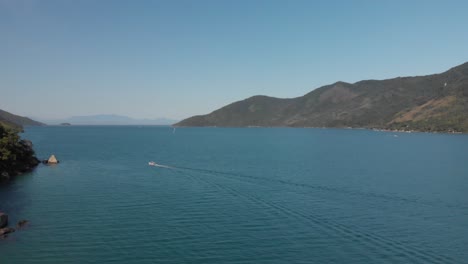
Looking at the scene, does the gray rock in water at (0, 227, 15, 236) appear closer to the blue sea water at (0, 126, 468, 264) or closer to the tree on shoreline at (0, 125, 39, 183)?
the blue sea water at (0, 126, 468, 264)

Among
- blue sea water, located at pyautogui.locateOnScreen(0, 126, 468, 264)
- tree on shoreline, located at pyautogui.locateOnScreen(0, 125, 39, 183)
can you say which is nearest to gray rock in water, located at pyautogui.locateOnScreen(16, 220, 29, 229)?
blue sea water, located at pyautogui.locateOnScreen(0, 126, 468, 264)

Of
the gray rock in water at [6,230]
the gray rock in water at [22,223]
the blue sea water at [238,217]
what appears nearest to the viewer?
the blue sea water at [238,217]

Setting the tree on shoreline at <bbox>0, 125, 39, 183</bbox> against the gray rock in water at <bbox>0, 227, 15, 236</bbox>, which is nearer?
the gray rock in water at <bbox>0, 227, 15, 236</bbox>

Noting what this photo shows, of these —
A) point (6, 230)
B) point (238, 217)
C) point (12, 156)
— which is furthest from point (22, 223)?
point (12, 156)

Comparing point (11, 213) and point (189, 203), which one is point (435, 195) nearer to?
point (189, 203)

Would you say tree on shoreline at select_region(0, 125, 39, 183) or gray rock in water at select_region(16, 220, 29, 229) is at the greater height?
tree on shoreline at select_region(0, 125, 39, 183)

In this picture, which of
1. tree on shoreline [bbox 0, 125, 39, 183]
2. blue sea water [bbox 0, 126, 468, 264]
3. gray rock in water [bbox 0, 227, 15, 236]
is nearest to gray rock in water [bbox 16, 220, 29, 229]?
blue sea water [bbox 0, 126, 468, 264]

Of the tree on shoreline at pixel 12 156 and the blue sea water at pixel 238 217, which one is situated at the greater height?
the tree on shoreline at pixel 12 156

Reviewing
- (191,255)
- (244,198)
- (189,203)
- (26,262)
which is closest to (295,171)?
(244,198)

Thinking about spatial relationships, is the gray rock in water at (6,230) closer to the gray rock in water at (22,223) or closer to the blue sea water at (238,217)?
the gray rock in water at (22,223)

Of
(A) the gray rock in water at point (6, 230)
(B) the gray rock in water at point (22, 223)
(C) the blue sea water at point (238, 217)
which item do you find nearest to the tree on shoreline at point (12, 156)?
(C) the blue sea water at point (238, 217)

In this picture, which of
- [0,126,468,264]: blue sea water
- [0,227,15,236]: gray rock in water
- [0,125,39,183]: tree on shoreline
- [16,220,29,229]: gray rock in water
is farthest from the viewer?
[0,125,39,183]: tree on shoreline

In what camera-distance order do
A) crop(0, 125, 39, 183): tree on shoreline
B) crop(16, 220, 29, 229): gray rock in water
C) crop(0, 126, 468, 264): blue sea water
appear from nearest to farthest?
1. crop(0, 126, 468, 264): blue sea water
2. crop(16, 220, 29, 229): gray rock in water
3. crop(0, 125, 39, 183): tree on shoreline
